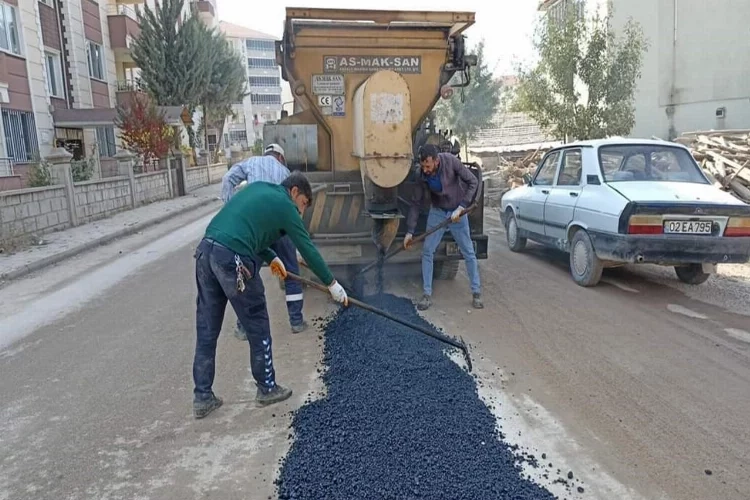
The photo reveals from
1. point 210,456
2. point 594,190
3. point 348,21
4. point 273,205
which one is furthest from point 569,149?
point 210,456

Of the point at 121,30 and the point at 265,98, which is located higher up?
the point at 265,98

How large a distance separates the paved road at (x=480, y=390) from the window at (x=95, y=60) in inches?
777

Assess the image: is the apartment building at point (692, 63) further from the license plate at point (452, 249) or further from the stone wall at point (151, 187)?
the license plate at point (452, 249)

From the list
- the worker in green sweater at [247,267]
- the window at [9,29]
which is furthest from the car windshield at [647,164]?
the window at [9,29]

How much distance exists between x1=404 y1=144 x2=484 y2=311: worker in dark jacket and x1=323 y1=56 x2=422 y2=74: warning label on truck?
1.28m

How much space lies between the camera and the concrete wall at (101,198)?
44.5ft

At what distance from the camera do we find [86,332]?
18.7 feet

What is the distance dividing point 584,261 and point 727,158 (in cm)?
718

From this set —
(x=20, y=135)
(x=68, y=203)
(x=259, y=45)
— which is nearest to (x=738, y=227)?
(x=68, y=203)

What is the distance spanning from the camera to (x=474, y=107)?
→ 2577 centimetres

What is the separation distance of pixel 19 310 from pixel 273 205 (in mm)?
4824

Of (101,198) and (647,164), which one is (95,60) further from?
(647,164)

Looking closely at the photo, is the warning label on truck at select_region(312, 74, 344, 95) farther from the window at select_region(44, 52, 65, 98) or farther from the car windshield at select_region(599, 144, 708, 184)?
the window at select_region(44, 52, 65, 98)

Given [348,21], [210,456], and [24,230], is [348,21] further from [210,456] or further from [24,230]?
[24,230]
